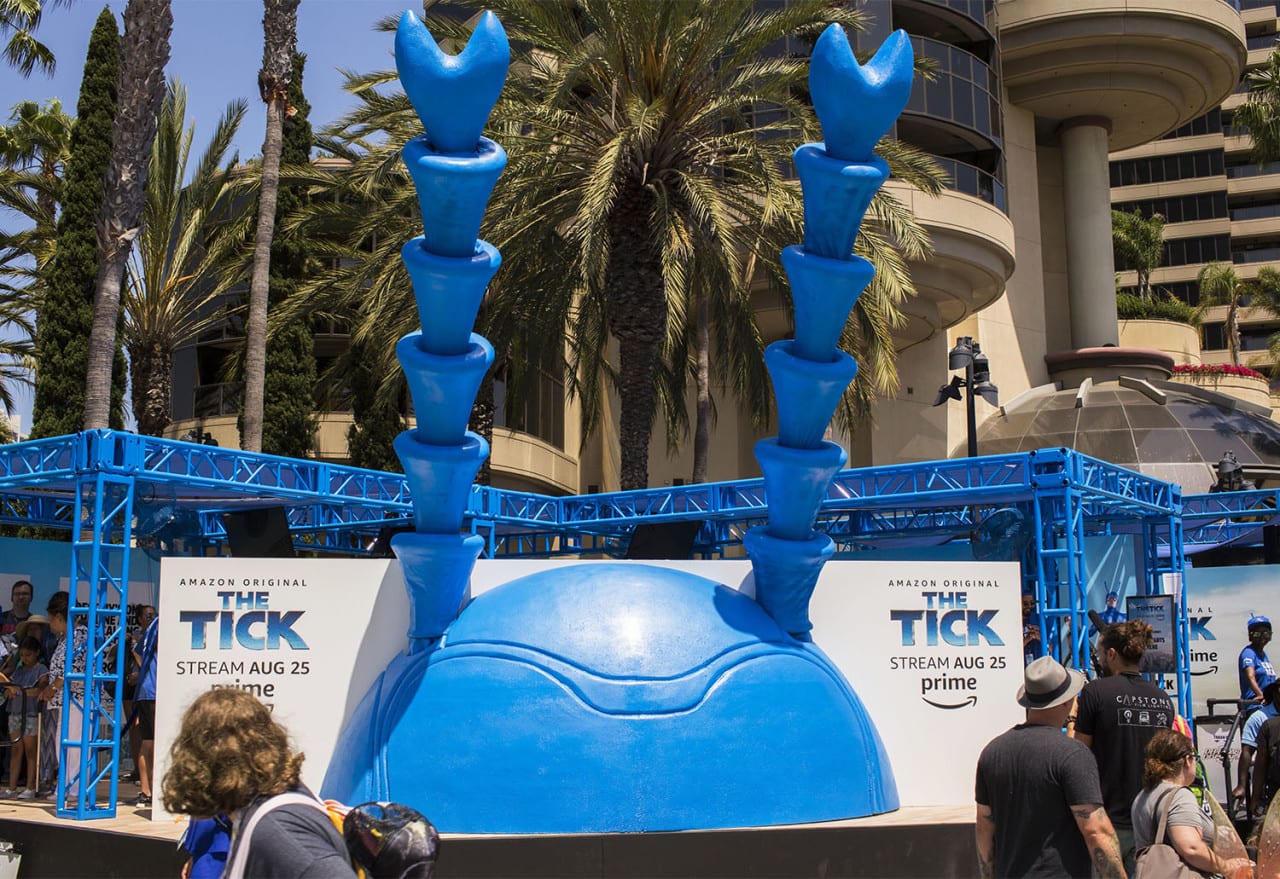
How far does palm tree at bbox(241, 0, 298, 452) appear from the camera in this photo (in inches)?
613

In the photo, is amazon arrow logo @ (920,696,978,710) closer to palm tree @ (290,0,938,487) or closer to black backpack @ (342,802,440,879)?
palm tree @ (290,0,938,487)

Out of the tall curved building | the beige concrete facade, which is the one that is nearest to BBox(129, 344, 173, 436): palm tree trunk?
the tall curved building

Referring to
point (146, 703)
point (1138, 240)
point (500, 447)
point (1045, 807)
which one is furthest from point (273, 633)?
point (1138, 240)

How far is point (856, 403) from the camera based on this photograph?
60.6 ft

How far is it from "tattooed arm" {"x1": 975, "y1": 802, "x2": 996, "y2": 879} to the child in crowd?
9452 millimetres

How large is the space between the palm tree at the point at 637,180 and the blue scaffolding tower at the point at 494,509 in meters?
1.79

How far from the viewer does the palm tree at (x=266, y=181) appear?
15.6m

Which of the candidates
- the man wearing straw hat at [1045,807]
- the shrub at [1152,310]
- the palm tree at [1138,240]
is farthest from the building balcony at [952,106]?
the man wearing straw hat at [1045,807]

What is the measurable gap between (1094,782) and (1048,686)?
359 mm

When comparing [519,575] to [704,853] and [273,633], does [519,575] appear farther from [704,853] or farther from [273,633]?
[273,633]

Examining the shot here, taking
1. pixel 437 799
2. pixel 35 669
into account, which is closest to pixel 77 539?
pixel 35 669

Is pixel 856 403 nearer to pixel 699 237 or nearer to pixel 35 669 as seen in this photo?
pixel 699 237

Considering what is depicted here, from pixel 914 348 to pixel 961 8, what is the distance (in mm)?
7450

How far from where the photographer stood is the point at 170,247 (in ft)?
69.5
